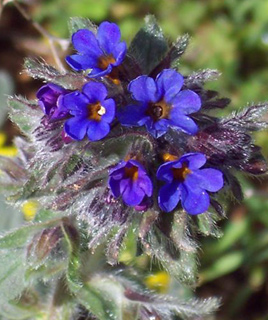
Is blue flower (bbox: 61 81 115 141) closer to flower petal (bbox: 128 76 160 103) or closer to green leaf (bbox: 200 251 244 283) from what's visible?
flower petal (bbox: 128 76 160 103)

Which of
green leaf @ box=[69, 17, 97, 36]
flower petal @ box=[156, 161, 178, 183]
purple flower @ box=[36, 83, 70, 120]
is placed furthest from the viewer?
green leaf @ box=[69, 17, 97, 36]

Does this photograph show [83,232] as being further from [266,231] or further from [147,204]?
[266,231]

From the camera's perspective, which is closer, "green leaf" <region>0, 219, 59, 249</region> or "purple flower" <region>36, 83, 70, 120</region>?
"purple flower" <region>36, 83, 70, 120</region>

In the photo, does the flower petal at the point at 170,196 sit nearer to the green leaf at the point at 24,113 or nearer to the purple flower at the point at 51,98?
the purple flower at the point at 51,98

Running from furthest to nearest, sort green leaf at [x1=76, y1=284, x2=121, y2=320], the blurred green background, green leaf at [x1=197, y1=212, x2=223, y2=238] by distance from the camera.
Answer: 1. the blurred green background
2. green leaf at [x1=76, y1=284, x2=121, y2=320]
3. green leaf at [x1=197, y1=212, x2=223, y2=238]

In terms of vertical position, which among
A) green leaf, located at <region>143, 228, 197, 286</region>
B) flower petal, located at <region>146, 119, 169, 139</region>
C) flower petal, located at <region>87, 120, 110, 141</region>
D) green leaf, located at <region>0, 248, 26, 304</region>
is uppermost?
flower petal, located at <region>87, 120, 110, 141</region>

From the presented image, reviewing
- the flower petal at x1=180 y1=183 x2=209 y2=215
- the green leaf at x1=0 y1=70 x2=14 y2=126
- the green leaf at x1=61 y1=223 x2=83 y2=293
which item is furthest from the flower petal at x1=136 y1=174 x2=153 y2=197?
the green leaf at x1=0 y1=70 x2=14 y2=126
